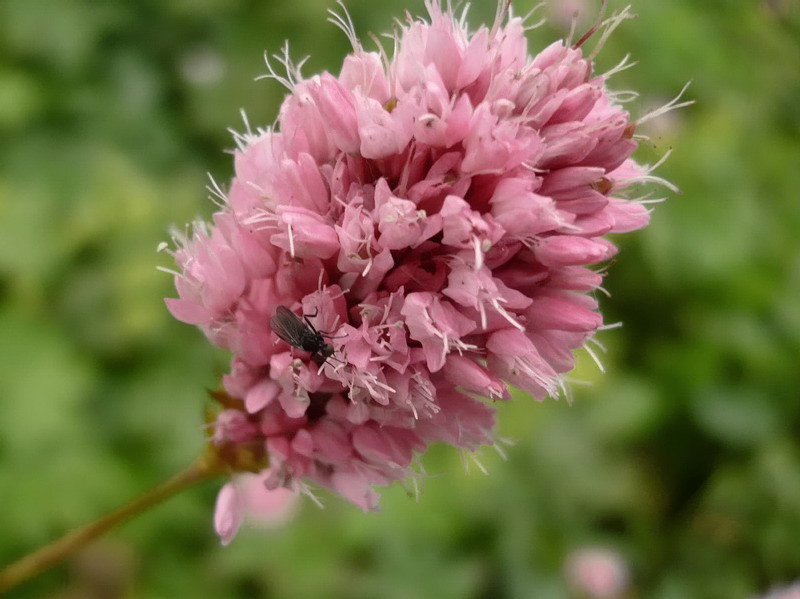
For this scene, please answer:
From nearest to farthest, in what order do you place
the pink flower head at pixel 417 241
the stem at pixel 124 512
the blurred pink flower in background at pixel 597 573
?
the pink flower head at pixel 417 241, the stem at pixel 124 512, the blurred pink flower in background at pixel 597 573

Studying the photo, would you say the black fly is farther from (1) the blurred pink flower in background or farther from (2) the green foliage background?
(1) the blurred pink flower in background

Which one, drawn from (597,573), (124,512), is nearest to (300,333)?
(124,512)

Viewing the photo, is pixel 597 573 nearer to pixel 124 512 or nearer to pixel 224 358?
pixel 224 358

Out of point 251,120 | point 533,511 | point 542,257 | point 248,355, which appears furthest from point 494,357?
point 251,120

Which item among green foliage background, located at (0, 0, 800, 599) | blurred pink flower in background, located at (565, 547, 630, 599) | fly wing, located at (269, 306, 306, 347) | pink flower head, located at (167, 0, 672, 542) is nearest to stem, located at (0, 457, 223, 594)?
pink flower head, located at (167, 0, 672, 542)

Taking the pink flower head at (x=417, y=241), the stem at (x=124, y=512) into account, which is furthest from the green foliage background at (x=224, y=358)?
the pink flower head at (x=417, y=241)

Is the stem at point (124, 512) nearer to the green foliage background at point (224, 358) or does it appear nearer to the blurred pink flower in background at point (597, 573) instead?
the green foliage background at point (224, 358)

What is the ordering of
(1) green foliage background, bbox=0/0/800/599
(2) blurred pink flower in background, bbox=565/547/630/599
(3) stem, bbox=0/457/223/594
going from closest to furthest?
(3) stem, bbox=0/457/223/594 → (1) green foliage background, bbox=0/0/800/599 → (2) blurred pink flower in background, bbox=565/547/630/599
